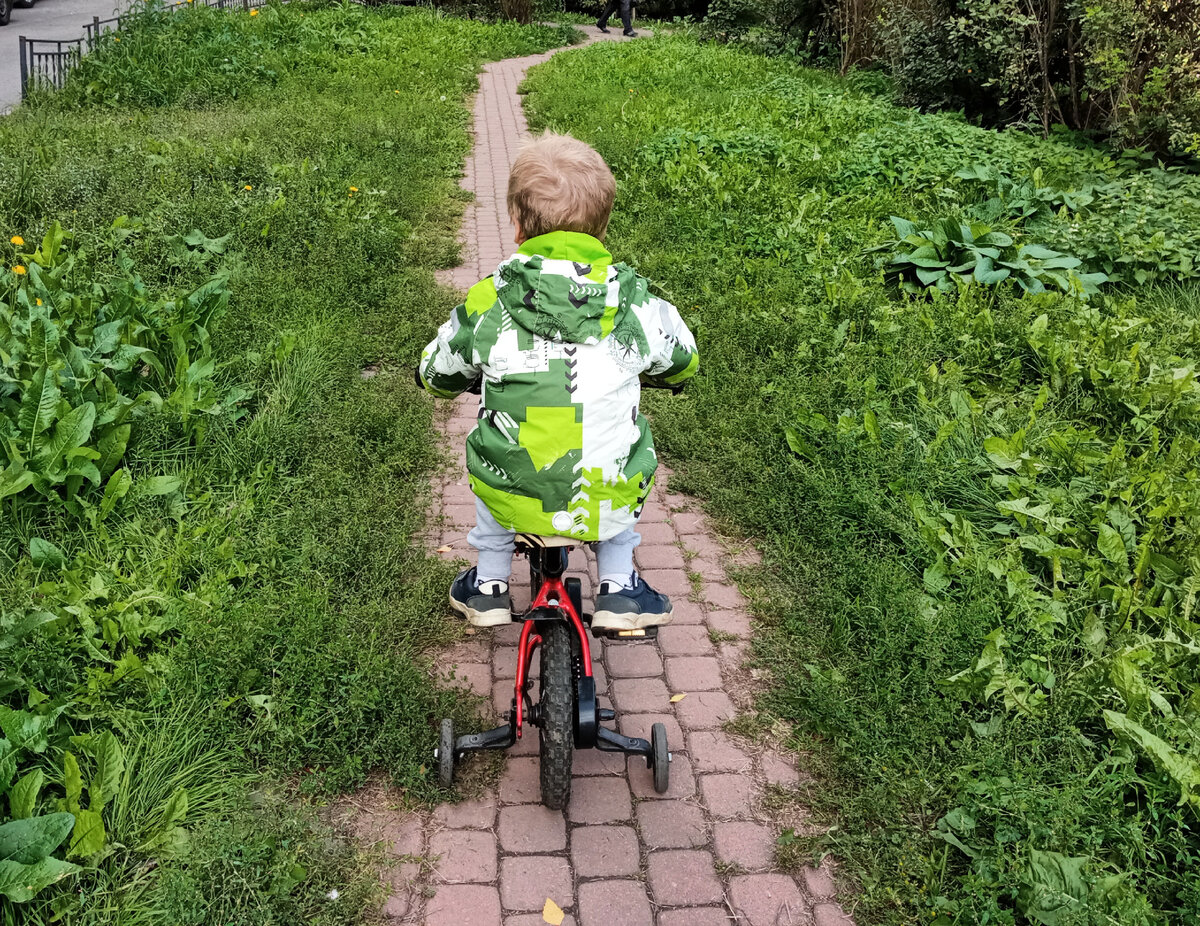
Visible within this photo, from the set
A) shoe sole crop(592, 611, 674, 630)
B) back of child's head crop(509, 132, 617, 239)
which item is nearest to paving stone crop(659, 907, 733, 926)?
shoe sole crop(592, 611, 674, 630)

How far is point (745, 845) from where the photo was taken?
9.34 ft

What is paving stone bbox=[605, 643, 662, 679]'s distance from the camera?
354 cm

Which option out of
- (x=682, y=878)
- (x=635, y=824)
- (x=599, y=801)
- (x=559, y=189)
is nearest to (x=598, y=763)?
(x=599, y=801)

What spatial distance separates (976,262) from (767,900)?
4.37 m

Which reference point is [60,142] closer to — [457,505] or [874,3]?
[457,505]

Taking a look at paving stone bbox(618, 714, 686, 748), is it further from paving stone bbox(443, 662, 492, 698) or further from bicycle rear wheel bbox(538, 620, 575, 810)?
bicycle rear wheel bbox(538, 620, 575, 810)

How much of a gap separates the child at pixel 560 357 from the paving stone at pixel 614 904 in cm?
97

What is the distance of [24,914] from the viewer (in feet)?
7.54

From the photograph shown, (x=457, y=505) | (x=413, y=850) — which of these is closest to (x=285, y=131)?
(x=457, y=505)

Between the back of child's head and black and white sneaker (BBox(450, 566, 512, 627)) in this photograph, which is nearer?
the back of child's head

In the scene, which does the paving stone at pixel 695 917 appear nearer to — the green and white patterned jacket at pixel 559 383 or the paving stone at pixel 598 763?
the paving stone at pixel 598 763

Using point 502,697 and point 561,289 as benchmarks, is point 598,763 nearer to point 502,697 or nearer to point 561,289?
point 502,697

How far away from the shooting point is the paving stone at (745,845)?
2.79 m

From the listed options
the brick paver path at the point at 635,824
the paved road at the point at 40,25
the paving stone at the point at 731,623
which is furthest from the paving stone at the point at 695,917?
the paved road at the point at 40,25
